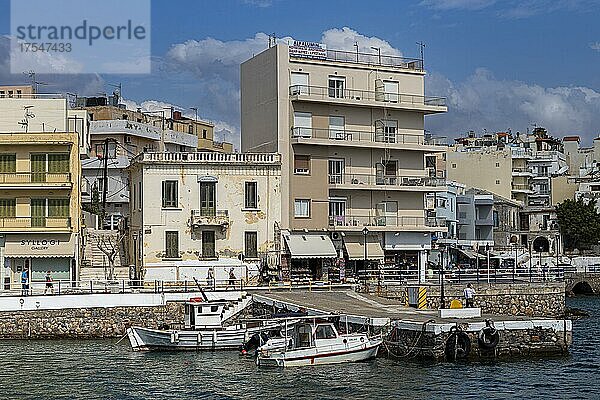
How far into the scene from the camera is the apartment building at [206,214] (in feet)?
203

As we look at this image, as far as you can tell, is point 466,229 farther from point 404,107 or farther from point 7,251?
point 7,251

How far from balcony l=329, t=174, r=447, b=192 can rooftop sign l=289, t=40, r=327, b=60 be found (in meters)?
8.10

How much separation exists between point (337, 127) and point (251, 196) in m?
8.11

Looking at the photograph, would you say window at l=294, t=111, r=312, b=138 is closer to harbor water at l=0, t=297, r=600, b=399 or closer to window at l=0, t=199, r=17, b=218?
window at l=0, t=199, r=17, b=218

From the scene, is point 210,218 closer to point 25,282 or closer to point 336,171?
point 336,171

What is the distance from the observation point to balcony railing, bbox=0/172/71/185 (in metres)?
61.1

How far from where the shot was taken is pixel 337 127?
67.3 metres

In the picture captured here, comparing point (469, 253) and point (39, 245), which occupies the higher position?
point (39, 245)

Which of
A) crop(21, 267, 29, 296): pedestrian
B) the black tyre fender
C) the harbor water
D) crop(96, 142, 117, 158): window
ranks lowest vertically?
the harbor water

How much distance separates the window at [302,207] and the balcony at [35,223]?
14.3 meters

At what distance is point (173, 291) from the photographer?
5381 centimetres

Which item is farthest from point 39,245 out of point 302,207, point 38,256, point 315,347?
point 315,347

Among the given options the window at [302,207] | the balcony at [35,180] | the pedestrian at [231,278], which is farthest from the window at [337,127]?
the balcony at [35,180]

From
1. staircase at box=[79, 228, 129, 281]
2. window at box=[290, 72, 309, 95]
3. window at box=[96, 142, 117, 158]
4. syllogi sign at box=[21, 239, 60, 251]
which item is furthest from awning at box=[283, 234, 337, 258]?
window at box=[96, 142, 117, 158]
